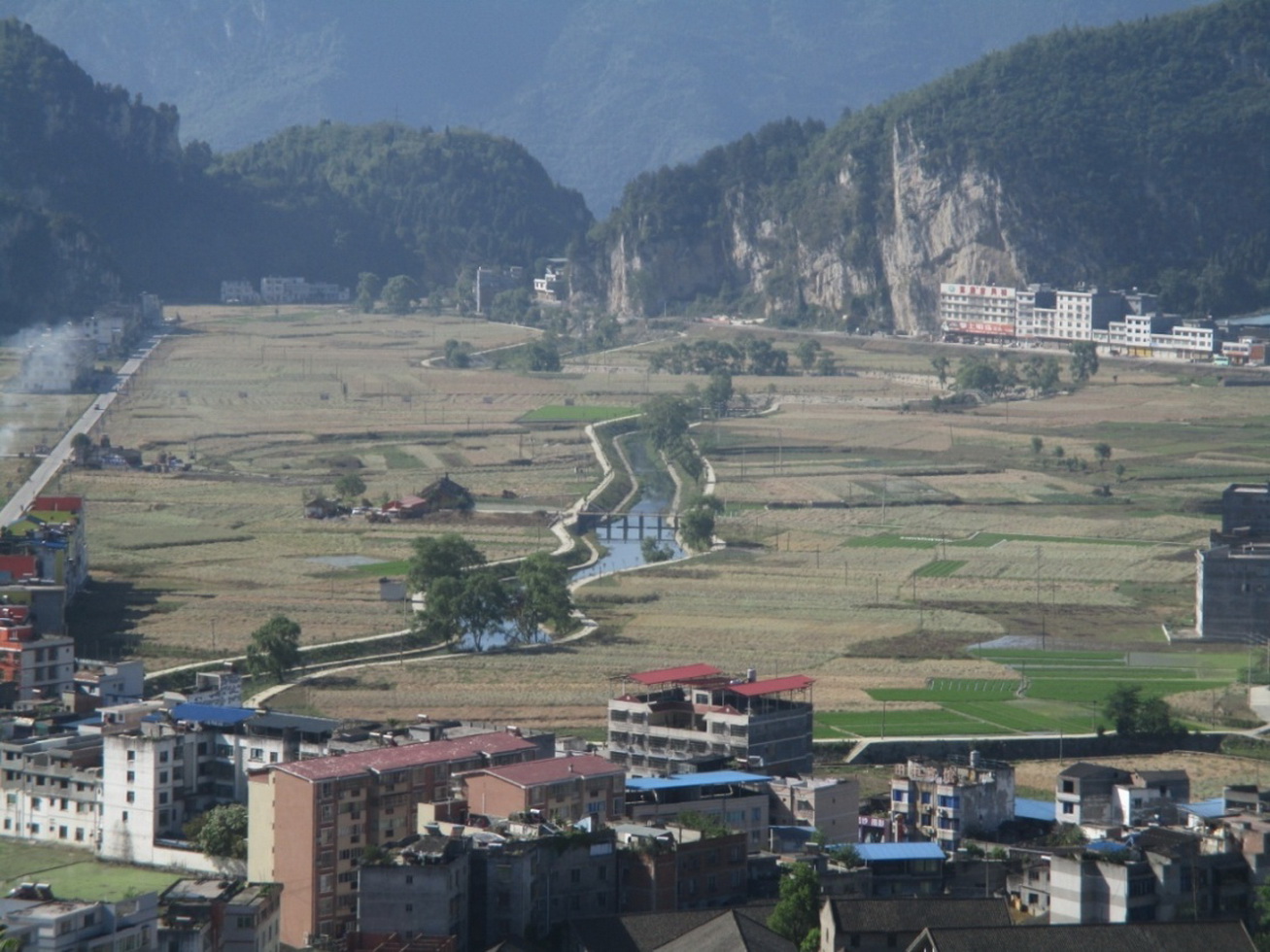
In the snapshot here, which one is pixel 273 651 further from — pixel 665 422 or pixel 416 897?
pixel 665 422

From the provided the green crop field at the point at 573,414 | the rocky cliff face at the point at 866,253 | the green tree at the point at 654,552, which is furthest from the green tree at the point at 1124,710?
the rocky cliff face at the point at 866,253

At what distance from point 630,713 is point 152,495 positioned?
1052 inches

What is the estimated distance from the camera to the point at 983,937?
18.7 m

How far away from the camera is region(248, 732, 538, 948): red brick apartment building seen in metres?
21.6

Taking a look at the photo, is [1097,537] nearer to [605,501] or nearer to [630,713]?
[605,501]

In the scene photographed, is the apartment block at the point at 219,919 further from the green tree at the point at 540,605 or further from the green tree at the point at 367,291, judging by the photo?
the green tree at the point at 367,291

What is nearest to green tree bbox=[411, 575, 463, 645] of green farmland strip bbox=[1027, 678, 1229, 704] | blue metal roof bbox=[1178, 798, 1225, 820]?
green farmland strip bbox=[1027, 678, 1229, 704]

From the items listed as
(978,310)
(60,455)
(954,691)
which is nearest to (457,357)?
(978,310)

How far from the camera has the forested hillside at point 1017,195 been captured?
304 ft

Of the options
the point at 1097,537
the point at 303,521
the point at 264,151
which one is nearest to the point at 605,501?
the point at 303,521

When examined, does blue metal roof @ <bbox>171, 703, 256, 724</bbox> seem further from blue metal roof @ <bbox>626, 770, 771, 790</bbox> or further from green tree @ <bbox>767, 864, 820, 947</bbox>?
green tree @ <bbox>767, 864, 820, 947</bbox>

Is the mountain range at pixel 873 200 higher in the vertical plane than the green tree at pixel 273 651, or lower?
higher

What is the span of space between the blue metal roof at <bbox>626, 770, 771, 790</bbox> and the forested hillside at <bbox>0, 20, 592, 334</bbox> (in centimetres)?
6363

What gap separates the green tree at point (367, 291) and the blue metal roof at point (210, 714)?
257 feet
